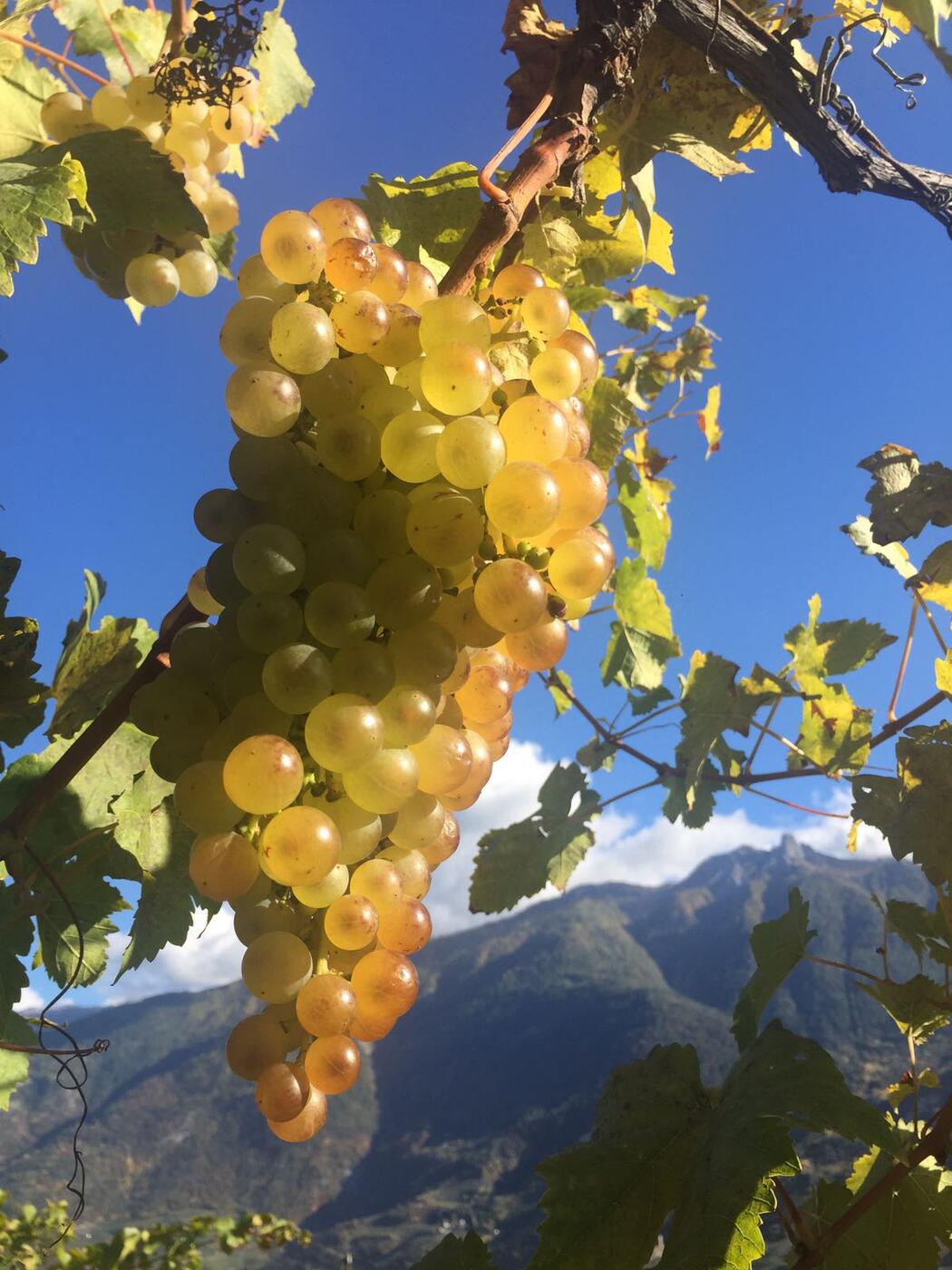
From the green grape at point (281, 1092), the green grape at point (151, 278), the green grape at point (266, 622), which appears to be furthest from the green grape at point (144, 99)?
the green grape at point (281, 1092)

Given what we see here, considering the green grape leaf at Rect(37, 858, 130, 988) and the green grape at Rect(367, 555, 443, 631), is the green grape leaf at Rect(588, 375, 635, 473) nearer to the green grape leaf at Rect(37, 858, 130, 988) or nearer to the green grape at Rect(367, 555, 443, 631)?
the green grape at Rect(367, 555, 443, 631)

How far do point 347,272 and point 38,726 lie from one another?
74 centimetres

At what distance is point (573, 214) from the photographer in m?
1.21

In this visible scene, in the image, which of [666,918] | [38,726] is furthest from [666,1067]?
[666,918]

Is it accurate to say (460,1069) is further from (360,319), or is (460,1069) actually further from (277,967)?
(360,319)

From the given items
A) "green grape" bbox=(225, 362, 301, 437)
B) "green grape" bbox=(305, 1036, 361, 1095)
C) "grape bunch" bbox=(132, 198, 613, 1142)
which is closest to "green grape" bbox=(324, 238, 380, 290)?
"grape bunch" bbox=(132, 198, 613, 1142)

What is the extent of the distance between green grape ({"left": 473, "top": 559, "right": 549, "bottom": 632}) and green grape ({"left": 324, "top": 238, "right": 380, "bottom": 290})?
313 millimetres

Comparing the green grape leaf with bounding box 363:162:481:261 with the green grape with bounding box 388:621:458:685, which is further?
the green grape leaf with bounding box 363:162:481:261

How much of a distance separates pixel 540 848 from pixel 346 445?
147 cm

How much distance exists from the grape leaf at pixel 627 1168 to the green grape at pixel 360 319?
2.57 feet

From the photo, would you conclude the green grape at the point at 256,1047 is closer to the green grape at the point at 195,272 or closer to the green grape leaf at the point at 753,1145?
the green grape leaf at the point at 753,1145

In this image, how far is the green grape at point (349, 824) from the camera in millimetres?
760

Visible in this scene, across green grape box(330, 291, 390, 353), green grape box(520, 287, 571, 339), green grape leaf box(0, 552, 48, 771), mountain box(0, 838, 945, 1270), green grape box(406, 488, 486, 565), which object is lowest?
mountain box(0, 838, 945, 1270)

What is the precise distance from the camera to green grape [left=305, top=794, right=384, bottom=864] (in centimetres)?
76
